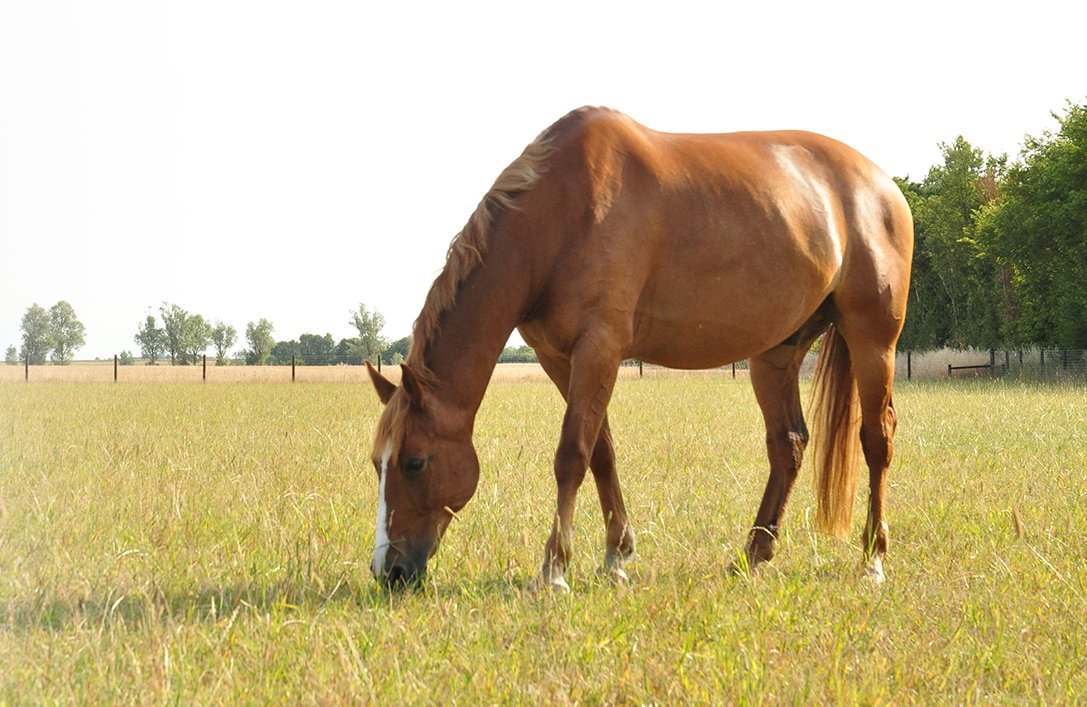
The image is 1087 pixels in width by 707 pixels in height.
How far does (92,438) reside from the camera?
33.0ft

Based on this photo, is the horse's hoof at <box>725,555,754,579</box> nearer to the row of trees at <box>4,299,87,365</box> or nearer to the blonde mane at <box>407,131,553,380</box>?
the blonde mane at <box>407,131,553,380</box>

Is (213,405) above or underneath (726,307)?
underneath

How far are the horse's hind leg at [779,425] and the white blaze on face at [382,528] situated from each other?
6.96ft

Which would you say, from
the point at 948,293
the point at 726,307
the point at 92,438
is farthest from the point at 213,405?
the point at 948,293

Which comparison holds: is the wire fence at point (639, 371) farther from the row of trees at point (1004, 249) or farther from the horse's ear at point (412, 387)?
the horse's ear at point (412, 387)

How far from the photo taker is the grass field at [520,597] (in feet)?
9.43

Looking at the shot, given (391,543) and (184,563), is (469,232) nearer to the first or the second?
(391,543)

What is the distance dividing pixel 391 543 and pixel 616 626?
1.09 meters

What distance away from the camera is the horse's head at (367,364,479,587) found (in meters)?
3.90

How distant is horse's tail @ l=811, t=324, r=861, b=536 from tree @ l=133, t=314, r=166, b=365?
80.7m

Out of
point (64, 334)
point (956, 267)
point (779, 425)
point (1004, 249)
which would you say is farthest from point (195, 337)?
point (779, 425)

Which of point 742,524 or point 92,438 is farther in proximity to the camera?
point 92,438

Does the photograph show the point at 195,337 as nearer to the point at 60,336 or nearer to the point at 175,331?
the point at 175,331

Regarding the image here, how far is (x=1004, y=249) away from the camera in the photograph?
32438mm
